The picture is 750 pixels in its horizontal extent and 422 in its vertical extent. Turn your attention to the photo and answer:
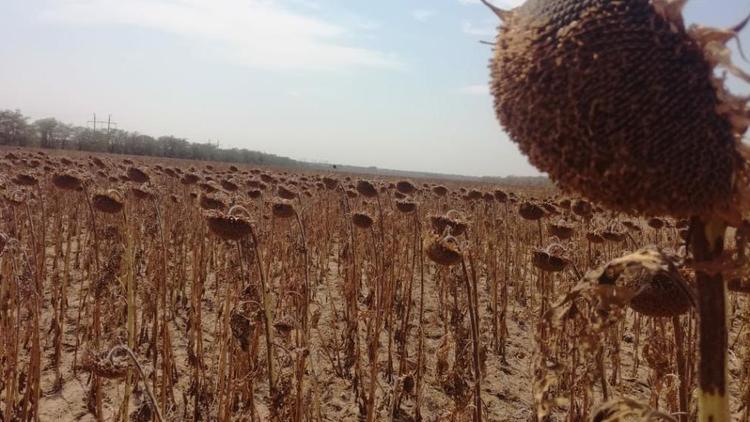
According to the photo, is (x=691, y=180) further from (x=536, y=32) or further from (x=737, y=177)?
(x=536, y=32)

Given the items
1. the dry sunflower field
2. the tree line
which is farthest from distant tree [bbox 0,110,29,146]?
the dry sunflower field

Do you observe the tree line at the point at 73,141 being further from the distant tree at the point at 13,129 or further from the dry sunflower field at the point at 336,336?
the dry sunflower field at the point at 336,336

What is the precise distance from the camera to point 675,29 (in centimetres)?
102

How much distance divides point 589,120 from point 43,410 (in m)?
5.04

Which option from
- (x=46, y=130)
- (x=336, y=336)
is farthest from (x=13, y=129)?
(x=336, y=336)

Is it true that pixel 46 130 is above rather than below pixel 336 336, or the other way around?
above

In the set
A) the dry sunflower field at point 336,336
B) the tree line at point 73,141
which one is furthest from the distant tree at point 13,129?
the dry sunflower field at point 336,336

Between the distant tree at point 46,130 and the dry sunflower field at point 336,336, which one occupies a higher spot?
the distant tree at point 46,130

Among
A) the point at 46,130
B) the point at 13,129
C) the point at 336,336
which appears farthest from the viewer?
the point at 46,130

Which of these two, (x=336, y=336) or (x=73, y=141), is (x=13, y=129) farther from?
(x=336, y=336)

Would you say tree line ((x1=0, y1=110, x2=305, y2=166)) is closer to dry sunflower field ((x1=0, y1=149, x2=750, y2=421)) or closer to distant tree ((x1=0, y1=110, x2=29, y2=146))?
distant tree ((x1=0, y1=110, x2=29, y2=146))

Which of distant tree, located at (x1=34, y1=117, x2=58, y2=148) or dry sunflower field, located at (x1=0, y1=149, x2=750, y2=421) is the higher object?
distant tree, located at (x1=34, y1=117, x2=58, y2=148)

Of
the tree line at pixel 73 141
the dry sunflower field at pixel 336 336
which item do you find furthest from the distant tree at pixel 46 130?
the dry sunflower field at pixel 336 336

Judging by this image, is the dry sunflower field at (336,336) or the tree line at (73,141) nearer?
the dry sunflower field at (336,336)
